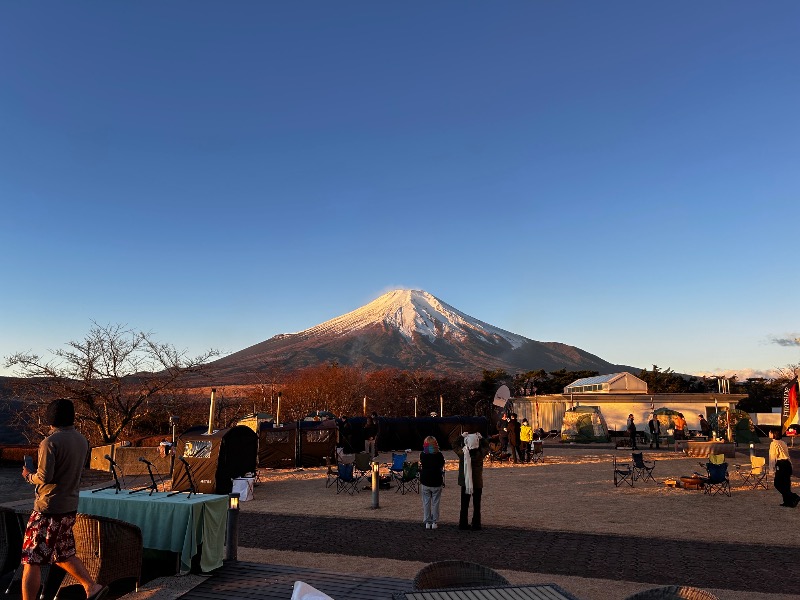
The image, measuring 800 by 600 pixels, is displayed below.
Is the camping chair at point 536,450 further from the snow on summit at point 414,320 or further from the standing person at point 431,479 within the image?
the snow on summit at point 414,320

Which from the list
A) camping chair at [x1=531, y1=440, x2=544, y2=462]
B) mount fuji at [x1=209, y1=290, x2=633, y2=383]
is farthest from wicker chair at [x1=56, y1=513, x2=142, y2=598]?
mount fuji at [x1=209, y1=290, x2=633, y2=383]

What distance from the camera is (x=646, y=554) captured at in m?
6.89

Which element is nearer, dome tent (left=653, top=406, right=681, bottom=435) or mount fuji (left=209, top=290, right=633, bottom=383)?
dome tent (left=653, top=406, right=681, bottom=435)

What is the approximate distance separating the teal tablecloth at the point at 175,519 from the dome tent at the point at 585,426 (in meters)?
23.6

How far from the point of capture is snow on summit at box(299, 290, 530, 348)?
114 m

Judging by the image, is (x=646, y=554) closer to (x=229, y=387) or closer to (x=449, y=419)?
(x=449, y=419)

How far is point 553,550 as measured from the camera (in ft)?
23.3

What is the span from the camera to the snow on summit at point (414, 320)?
114 m

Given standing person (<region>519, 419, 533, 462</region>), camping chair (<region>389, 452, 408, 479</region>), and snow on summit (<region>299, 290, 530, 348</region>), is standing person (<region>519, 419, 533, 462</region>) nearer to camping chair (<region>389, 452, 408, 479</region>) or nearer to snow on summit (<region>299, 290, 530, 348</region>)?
camping chair (<region>389, 452, 408, 479</region>)

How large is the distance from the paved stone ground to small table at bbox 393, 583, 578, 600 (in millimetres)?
2856

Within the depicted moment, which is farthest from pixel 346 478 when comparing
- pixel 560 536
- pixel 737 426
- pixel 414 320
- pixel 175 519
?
pixel 414 320

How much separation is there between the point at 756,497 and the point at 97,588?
11.1 meters

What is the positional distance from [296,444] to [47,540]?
13.7 metres

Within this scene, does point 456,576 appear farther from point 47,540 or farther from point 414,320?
point 414,320
